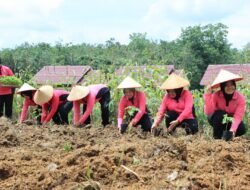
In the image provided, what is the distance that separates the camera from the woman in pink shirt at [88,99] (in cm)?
697

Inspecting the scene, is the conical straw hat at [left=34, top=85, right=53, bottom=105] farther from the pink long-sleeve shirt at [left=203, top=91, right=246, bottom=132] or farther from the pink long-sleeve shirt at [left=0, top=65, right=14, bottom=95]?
the pink long-sleeve shirt at [left=203, top=91, right=246, bottom=132]

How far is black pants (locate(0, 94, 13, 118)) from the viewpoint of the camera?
8398mm

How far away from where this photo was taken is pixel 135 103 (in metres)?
6.65

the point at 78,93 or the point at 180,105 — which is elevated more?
the point at 78,93

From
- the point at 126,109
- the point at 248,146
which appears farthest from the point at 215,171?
the point at 126,109

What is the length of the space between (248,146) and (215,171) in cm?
141

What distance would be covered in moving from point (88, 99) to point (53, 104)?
25.9 inches

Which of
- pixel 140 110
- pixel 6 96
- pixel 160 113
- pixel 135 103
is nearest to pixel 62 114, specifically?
pixel 6 96

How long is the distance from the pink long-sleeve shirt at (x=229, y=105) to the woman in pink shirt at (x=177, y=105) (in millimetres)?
287

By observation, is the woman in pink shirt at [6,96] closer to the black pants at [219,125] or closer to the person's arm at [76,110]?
the person's arm at [76,110]

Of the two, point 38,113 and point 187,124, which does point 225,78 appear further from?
point 38,113

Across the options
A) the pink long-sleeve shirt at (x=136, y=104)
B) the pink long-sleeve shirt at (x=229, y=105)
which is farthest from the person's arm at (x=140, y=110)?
the pink long-sleeve shirt at (x=229, y=105)

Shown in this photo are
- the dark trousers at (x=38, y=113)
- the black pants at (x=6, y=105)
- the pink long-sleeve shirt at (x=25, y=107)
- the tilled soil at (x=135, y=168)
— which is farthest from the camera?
the black pants at (x=6, y=105)

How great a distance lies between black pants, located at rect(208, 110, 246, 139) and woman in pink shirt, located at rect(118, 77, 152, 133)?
0.99 meters
